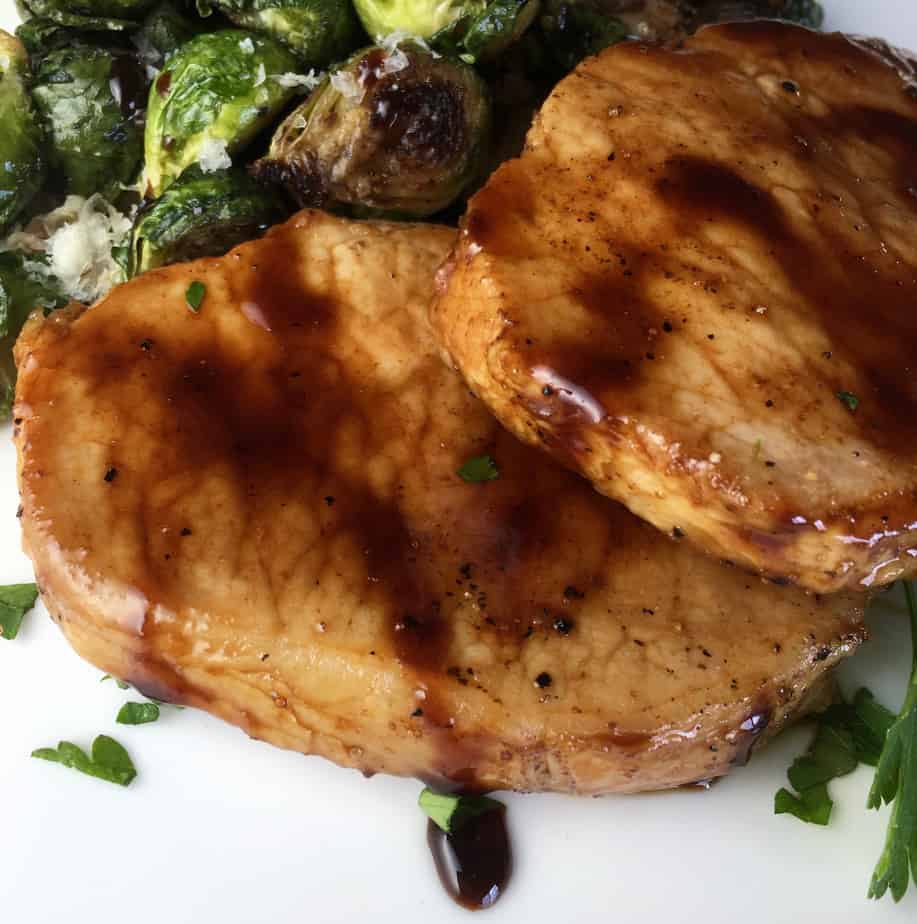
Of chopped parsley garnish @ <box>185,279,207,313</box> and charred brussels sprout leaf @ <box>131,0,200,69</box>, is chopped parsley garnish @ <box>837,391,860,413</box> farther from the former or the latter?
charred brussels sprout leaf @ <box>131,0,200,69</box>

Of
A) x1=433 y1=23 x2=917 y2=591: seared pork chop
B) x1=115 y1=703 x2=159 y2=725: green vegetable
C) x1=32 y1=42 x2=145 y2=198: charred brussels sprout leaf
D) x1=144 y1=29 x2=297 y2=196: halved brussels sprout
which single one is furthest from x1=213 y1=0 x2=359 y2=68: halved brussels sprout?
x1=115 y1=703 x2=159 y2=725: green vegetable

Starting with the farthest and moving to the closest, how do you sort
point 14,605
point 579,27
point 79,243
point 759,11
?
point 759,11
point 579,27
point 79,243
point 14,605

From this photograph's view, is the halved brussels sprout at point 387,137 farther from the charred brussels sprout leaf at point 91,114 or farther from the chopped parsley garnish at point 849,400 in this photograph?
the chopped parsley garnish at point 849,400

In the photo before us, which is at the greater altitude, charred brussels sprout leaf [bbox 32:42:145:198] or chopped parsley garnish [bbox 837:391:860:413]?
chopped parsley garnish [bbox 837:391:860:413]

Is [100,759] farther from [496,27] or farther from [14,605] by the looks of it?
[496,27]

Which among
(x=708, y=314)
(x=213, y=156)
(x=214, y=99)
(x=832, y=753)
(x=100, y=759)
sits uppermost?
(x=708, y=314)

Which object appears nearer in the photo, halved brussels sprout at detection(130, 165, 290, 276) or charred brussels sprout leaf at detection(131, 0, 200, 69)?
halved brussels sprout at detection(130, 165, 290, 276)

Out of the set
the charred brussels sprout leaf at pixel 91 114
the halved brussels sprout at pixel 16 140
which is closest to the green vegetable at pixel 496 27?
the charred brussels sprout leaf at pixel 91 114

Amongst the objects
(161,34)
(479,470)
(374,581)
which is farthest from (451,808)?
(161,34)
